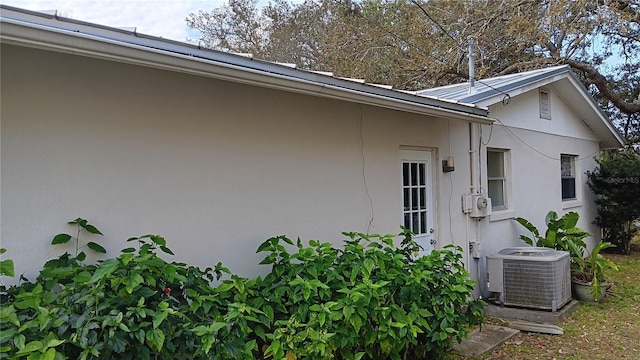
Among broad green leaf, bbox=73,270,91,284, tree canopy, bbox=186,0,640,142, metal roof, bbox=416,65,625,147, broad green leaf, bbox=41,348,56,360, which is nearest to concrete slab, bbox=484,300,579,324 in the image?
metal roof, bbox=416,65,625,147

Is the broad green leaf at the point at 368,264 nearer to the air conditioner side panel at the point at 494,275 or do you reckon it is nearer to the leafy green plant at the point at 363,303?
the leafy green plant at the point at 363,303

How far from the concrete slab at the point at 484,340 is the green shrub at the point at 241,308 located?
646mm

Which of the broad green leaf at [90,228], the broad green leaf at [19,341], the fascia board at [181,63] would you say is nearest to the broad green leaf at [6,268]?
the broad green leaf at [19,341]

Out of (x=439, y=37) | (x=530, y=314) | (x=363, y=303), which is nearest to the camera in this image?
(x=363, y=303)

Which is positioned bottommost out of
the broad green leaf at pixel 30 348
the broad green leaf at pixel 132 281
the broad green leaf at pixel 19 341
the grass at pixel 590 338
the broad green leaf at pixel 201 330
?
the grass at pixel 590 338

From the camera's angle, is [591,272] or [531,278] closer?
[531,278]

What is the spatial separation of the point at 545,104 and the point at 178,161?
8.33 m

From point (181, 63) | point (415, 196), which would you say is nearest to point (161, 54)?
point (181, 63)

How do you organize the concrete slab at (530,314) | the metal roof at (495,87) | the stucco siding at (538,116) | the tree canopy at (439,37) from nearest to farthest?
1. the concrete slab at (530,314)
2. the metal roof at (495,87)
3. the stucco siding at (538,116)
4. the tree canopy at (439,37)

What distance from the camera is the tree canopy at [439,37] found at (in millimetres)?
12258

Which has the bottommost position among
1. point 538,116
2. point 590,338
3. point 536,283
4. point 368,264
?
point 590,338

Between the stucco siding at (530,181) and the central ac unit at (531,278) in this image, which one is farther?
the stucco siding at (530,181)

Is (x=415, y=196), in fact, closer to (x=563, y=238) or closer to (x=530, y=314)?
(x=530, y=314)

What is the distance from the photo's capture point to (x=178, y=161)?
4016 mm
